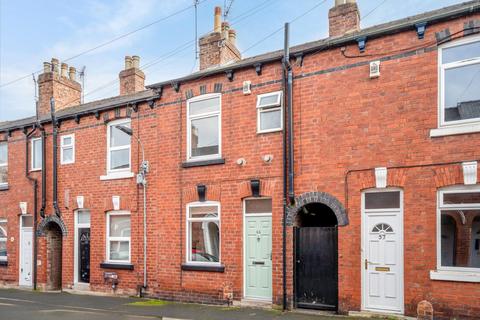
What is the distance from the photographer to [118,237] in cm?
1366

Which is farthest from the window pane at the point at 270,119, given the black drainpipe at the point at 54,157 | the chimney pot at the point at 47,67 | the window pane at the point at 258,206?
the chimney pot at the point at 47,67

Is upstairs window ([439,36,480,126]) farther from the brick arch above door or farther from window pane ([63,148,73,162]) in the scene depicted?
window pane ([63,148,73,162])

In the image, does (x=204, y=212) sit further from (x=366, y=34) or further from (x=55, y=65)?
(x=55, y=65)

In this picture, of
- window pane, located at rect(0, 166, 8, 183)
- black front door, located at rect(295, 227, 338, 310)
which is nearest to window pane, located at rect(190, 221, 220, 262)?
black front door, located at rect(295, 227, 338, 310)

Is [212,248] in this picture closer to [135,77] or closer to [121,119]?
[121,119]

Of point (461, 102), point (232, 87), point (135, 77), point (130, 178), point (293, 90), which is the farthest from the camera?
point (135, 77)

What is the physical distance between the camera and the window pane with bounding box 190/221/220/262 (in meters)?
11.8

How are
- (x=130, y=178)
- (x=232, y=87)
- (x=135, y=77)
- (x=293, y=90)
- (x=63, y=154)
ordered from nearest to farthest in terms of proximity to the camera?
(x=293, y=90), (x=232, y=87), (x=130, y=178), (x=63, y=154), (x=135, y=77)

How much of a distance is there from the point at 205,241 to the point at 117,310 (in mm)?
2774

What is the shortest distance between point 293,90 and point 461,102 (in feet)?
12.1

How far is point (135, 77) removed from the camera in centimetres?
1673

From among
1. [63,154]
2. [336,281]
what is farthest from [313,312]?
[63,154]

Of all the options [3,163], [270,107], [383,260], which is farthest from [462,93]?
[3,163]

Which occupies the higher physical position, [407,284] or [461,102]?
[461,102]
